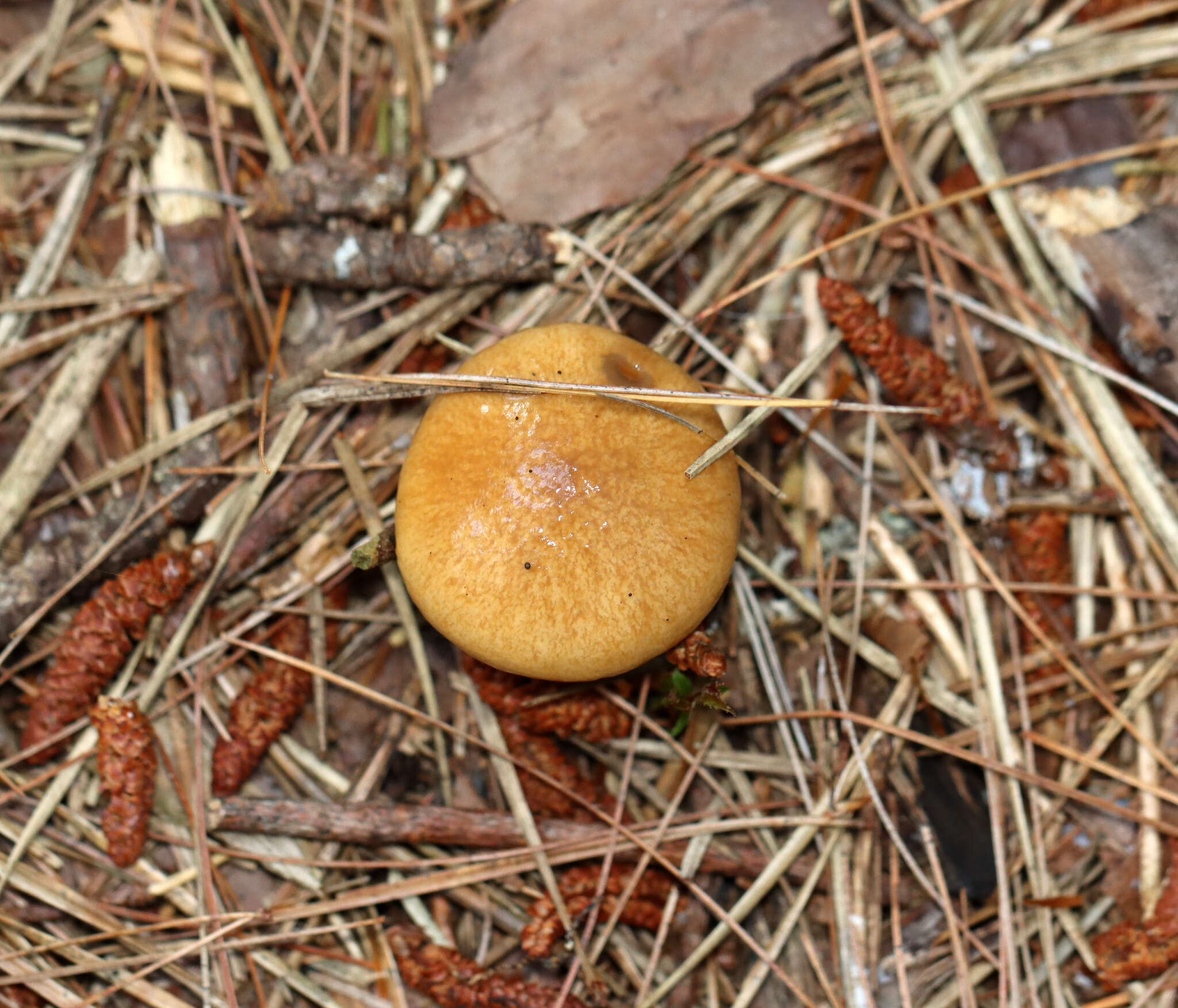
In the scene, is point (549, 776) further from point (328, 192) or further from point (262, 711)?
point (328, 192)

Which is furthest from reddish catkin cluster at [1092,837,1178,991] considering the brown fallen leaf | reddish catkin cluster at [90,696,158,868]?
reddish catkin cluster at [90,696,158,868]

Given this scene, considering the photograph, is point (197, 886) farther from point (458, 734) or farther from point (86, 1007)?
point (458, 734)

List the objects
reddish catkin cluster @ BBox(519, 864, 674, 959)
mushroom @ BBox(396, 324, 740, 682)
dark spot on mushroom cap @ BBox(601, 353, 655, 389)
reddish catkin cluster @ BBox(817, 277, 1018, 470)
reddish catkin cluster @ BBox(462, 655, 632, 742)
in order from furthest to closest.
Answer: reddish catkin cluster @ BBox(817, 277, 1018, 470)
reddish catkin cluster @ BBox(462, 655, 632, 742)
reddish catkin cluster @ BBox(519, 864, 674, 959)
dark spot on mushroom cap @ BBox(601, 353, 655, 389)
mushroom @ BBox(396, 324, 740, 682)

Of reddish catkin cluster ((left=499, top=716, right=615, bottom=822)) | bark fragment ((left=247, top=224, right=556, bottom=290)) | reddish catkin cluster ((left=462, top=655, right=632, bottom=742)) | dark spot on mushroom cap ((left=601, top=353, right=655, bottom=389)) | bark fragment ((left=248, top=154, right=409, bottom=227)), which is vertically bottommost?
reddish catkin cluster ((left=499, top=716, right=615, bottom=822))

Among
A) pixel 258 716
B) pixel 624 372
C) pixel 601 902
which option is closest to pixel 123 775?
pixel 258 716

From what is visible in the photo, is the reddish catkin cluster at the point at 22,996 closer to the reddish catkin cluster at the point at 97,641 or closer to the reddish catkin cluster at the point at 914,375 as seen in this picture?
the reddish catkin cluster at the point at 97,641

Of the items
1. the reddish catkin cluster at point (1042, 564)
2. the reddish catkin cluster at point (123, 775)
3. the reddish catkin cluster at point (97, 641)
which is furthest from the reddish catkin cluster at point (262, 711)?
the reddish catkin cluster at point (1042, 564)

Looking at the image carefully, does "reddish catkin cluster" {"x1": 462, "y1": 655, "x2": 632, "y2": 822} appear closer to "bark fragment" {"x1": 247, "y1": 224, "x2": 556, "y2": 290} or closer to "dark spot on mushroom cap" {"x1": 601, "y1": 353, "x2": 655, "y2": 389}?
"dark spot on mushroom cap" {"x1": 601, "y1": 353, "x2": 655, "y2": 389}

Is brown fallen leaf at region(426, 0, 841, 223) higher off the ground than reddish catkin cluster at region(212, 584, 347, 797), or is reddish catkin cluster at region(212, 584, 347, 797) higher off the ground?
brown fallen leaf at region(426, 0, 841, 223)

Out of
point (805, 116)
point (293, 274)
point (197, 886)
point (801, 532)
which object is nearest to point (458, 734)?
point (197, 886)
